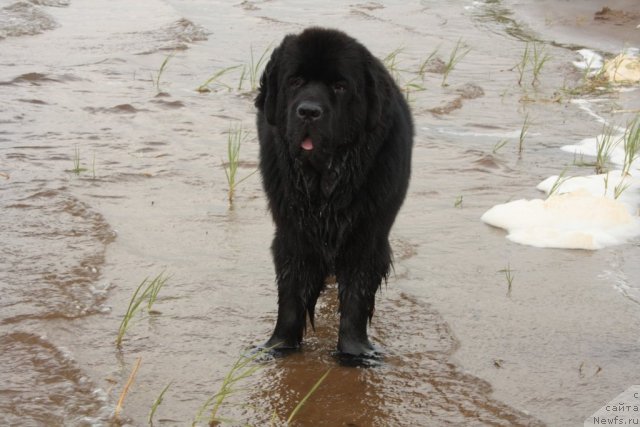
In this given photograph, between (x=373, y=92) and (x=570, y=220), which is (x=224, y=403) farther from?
(x=570, y=220)

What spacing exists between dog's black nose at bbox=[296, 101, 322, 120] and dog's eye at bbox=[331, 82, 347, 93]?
6.8 inches

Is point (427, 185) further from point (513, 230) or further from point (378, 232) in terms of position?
point (378, 232)

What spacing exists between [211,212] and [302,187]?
2115 mm

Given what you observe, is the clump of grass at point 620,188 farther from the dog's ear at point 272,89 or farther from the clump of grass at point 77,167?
the clump of grass at point 77,167

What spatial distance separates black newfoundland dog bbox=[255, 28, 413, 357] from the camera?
12.8ft

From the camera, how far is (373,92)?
13.2 feet

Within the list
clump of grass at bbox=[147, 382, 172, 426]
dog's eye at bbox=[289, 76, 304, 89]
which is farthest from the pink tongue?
clump of grass at bbox=[147, 382, 172, 426]

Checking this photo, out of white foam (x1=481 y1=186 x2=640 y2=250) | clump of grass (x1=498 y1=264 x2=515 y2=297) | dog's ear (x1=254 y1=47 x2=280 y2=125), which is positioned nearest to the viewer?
dog's ear (x1=254 y1=47 x2=280 y2=125)

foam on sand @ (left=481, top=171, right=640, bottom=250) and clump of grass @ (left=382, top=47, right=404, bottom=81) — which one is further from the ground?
clump of grass @ (left=382, top=47, right=404, bottom=81)

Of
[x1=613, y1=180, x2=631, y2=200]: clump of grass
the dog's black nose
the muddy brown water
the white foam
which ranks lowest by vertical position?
the muddy brown water

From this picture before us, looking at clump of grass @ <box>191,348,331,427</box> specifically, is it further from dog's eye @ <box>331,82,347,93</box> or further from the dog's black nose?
dog's eye @ <box>331,82,347,93</box>

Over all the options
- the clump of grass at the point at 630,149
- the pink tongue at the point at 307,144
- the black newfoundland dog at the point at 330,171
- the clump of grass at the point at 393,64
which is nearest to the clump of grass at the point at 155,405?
the black newfoundland dog at the point at 330,171

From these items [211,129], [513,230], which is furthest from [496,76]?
[513,230]

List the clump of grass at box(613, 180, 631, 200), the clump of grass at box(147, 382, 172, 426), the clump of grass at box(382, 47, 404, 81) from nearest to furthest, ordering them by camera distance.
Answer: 1. the clump of grass at box(147, 382, 172, 426)
2. the clump of grass at box(613, 180, 631, 200)
3. the clump of grass at box(382, 47, 404, 81)
